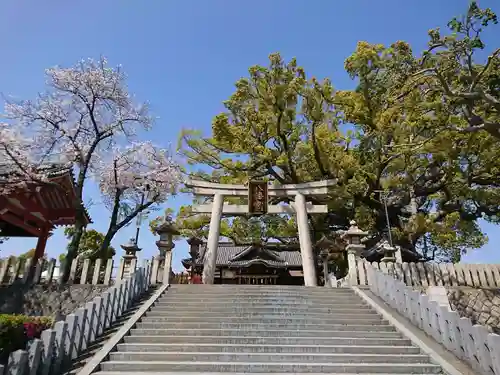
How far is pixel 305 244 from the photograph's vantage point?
13070 mm

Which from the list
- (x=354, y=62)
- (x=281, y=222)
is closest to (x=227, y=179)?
(x=281, y=222)

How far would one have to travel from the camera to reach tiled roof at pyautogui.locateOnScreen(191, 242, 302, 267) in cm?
2172

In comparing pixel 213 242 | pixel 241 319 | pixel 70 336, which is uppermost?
pixel 213 242

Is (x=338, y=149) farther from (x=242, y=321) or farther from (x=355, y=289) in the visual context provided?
(x=242, y=321)

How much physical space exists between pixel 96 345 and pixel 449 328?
6075 mm

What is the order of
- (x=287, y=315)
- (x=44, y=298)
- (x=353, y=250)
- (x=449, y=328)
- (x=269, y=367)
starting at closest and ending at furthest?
(x=269, y=367), (x=449, y=328), (x=287, y=315), (x=44, y=298), (x=353, y=250)

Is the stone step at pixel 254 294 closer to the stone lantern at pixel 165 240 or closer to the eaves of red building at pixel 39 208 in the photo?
the stone lantern at pixel 165 240

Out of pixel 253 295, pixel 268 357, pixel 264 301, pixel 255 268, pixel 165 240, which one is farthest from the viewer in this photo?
pixel 255 268

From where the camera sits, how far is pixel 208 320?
23.1ft

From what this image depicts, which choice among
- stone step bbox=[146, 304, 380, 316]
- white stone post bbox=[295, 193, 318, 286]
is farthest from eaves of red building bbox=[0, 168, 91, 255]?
white stone post bbox=[295, 193, 318, 286]

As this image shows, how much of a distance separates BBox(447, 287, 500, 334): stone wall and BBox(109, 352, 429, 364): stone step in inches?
214

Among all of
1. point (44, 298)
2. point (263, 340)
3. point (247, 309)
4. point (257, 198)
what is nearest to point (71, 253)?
point (44, 298)

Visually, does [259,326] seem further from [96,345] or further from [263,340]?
[96,345]

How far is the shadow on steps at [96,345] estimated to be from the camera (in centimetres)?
505
